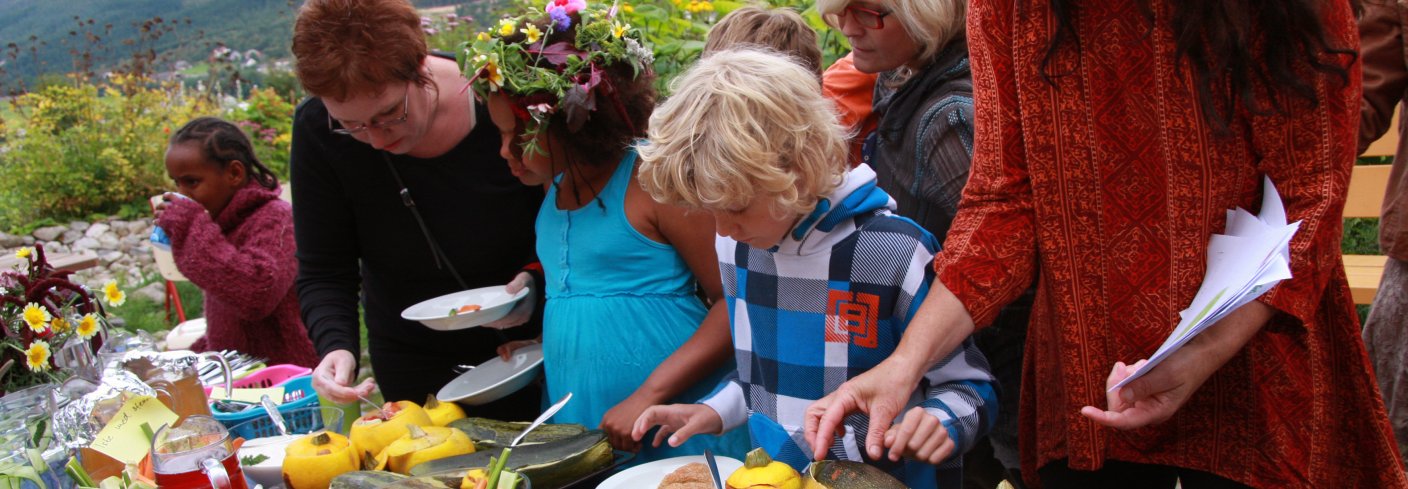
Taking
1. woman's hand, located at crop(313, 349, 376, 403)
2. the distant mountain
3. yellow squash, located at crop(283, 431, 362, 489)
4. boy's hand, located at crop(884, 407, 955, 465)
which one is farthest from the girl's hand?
the distant mountain

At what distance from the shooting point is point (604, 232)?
220 centimetres

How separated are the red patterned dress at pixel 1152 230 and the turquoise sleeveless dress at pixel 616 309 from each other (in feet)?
2.54

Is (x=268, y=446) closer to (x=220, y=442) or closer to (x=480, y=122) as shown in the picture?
(x=220, y=442)

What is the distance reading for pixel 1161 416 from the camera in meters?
1.45

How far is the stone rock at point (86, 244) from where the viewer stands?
852 cm

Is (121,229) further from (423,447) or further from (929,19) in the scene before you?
(929,19)

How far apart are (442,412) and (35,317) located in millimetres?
901

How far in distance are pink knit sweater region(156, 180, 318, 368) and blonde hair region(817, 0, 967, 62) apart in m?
2.61

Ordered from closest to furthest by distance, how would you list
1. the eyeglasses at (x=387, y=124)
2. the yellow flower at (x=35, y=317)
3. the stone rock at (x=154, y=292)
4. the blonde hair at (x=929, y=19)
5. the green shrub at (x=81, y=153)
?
the yellow flower at (x=35, y=317) < the blonde hair at (x=929, y=19) < the eyeglasses at (x=387, y=124) < the stone rock at (x=154, y=292) < the green shrub at (x=81, y=153)

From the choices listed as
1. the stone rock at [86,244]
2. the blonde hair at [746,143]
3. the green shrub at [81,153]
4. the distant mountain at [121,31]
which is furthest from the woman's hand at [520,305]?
the distant mountain at [121,31]

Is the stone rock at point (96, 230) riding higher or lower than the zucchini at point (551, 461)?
lower

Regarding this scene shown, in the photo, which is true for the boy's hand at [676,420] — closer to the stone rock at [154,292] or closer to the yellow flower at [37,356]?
the yellow flower at [37,356]

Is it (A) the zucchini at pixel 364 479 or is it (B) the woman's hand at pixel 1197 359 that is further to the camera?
(A) the zucchini at pixel 364 479

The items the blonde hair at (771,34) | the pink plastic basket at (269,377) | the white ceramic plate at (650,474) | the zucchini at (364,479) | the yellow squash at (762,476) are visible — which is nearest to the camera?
the yellow squash at (762,476)
